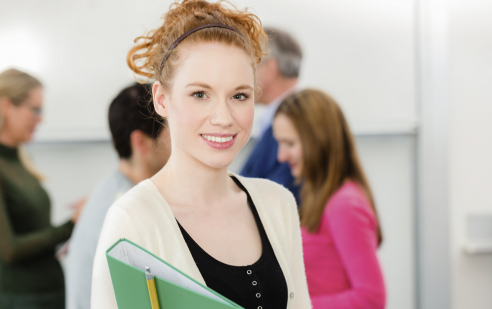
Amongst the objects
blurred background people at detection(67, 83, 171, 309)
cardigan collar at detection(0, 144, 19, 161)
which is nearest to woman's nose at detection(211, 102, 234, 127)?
blurred background people at detection(67, 83, 171, 309)

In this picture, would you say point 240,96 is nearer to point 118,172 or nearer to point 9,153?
point 118,172

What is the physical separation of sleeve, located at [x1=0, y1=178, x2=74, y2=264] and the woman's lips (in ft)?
4.21

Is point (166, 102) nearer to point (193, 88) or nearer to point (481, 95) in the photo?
point (193, 88)

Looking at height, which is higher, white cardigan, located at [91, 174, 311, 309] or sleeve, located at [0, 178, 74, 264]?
white cardigan, located at [91, 174, 311, 309]

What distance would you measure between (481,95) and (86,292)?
212 centimetres

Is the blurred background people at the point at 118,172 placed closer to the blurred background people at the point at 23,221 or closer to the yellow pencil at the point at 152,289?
the blurred background people at the point at 23,221

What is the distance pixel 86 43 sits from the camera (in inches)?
88.7

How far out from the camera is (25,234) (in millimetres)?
1801

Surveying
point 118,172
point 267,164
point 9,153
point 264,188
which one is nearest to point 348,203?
point 267,164

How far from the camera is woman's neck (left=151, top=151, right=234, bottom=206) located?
822 millimetres

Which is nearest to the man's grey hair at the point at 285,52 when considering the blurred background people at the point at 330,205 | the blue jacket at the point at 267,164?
the blue jacket at the point at 267,164

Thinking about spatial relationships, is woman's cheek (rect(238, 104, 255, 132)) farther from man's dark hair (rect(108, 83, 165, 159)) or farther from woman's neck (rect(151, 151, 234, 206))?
man's dark hair (rect(108, 83, 165, 159))

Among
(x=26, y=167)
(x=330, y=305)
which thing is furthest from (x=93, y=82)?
(x=330, y=305)

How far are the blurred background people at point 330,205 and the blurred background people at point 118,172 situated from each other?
1.63ft
